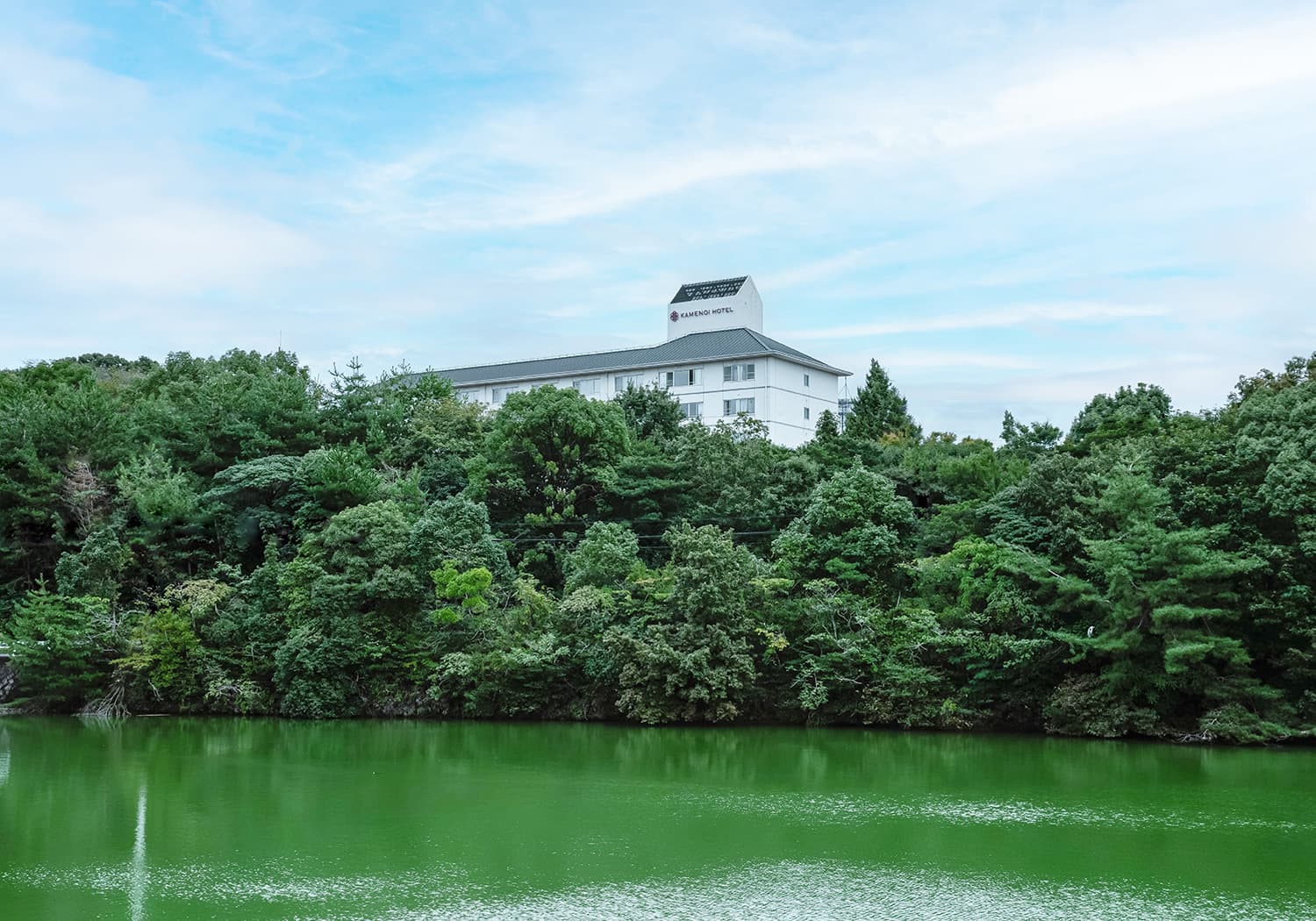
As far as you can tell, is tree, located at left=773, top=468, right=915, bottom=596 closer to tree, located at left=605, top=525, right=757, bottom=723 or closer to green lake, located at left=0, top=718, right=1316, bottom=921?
tree, located at left=605, top=525, right=757, bottom=723

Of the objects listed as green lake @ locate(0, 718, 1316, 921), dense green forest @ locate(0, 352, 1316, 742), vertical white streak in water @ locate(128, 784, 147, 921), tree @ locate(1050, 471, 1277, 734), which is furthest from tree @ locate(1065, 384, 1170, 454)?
vertical white streak in water @ locate(128, 784, 147, 921)

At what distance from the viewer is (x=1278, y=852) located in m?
14.0

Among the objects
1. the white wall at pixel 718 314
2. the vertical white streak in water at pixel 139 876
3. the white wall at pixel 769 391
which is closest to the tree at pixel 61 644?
the vertical white streak in water at pixel 139 876

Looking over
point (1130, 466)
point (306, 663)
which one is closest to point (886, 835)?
point (1130, 466)

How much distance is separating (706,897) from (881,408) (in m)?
34.7

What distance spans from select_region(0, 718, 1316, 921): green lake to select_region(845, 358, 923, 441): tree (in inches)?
832

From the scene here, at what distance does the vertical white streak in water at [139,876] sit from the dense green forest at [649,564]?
38.4ft

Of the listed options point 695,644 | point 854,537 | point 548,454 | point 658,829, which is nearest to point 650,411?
point 548,454

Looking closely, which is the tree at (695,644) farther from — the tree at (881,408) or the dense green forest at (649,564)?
the tree at (881,408)

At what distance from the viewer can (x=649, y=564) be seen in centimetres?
3180

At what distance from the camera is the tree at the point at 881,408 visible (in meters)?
44.1

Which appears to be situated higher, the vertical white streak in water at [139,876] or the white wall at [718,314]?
the white wall at [718,314]

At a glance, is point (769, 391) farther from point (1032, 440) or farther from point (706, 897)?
point (706, 897)

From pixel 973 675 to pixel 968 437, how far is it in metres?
13.0
